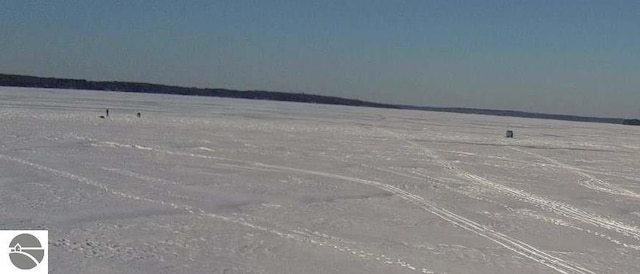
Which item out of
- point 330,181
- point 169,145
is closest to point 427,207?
point 330,181

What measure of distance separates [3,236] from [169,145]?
10.7 meters

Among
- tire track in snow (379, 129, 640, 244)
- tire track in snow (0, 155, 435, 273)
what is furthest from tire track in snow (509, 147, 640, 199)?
tire track in snow (0, 155, 435, 273)

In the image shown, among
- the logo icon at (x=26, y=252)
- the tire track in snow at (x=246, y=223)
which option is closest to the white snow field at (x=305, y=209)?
the tire track in snow at (x=246, y=223)

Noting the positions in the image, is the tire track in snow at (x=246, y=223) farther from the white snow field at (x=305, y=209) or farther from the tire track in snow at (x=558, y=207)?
the tire track in snow at (x=558, y=207)

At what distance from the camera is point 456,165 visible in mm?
16109

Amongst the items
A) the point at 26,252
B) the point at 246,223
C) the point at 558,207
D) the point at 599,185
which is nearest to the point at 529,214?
the point at 558,207

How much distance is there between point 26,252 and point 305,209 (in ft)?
13.0

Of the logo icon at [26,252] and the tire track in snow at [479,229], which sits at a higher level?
the logo icon at [26,252]

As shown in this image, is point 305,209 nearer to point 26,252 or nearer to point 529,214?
point 529,214

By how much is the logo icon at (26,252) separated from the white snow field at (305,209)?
0.55ft

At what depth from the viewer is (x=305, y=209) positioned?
30.7 feet

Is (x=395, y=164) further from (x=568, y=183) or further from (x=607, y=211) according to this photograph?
(x=607, y=211)

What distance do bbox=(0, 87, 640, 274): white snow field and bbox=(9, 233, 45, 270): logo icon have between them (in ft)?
0.55

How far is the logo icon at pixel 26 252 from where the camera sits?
19.0 ft
